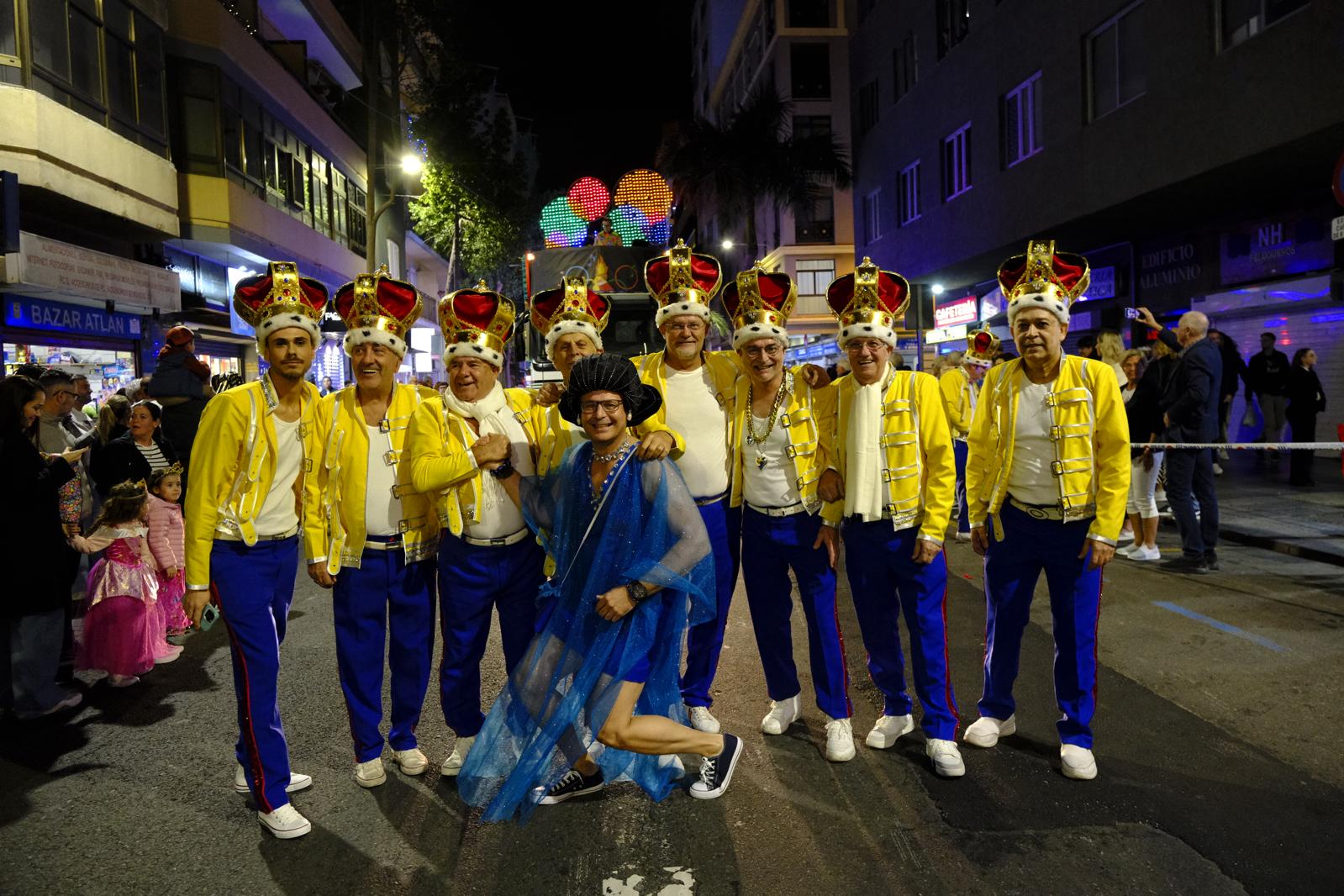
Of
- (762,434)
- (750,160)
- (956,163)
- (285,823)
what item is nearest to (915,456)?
(762,434)

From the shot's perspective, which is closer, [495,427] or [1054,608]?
[495,427]

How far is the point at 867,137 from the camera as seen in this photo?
93.8 feet

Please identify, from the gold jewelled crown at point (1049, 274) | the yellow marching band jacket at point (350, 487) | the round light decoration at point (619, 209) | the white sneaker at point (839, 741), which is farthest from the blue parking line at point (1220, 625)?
the round light decoration at point (619, 209)

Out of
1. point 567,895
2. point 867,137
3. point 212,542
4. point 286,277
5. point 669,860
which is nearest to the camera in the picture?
point 567,895

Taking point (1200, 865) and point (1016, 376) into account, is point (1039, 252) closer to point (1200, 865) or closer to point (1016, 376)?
point (1016, 376)

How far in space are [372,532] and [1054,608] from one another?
3238 millimetres

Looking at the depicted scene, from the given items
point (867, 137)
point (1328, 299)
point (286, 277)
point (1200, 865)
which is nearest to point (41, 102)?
point (286, 277)

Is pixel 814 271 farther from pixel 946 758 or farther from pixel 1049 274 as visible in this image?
pixel 946 758

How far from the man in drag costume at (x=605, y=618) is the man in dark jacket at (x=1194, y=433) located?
6.38 metres

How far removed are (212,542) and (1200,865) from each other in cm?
407

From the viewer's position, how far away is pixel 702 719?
451 cm

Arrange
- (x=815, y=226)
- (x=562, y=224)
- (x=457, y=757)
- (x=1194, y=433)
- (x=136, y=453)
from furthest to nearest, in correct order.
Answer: (x=815, y=226)
(x=562, y=224)
(x=1194, y=433)
(x=136, y=453)
(x=457, y=757)

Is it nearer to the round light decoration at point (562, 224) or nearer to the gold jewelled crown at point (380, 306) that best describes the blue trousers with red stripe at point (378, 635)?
the gold jewelled crown at point (380, 306)

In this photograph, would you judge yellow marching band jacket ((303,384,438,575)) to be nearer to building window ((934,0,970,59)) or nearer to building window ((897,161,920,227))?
building window ((934,0,970,59))
